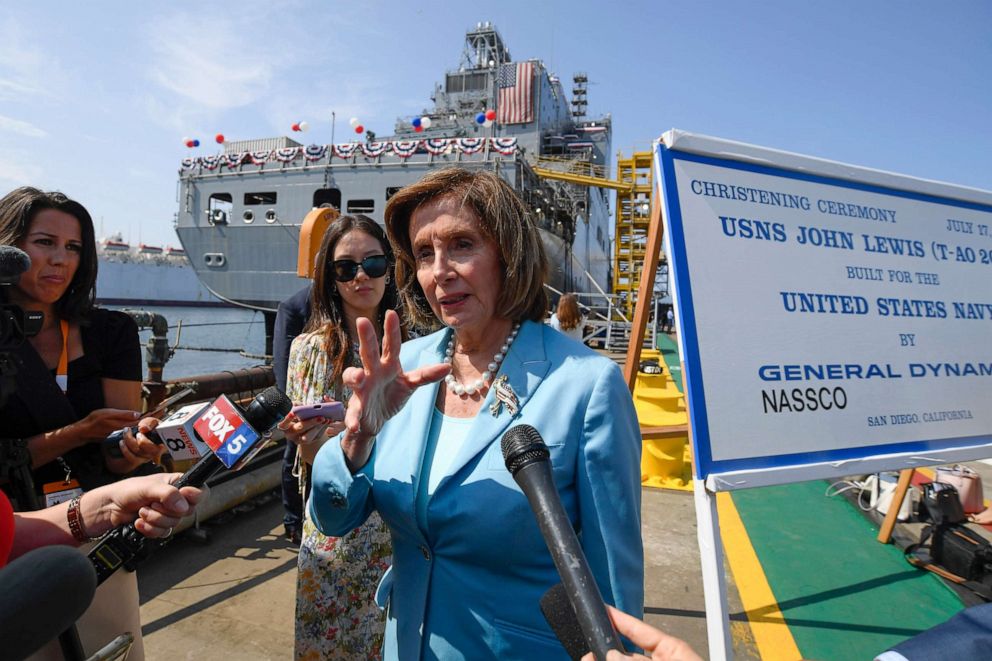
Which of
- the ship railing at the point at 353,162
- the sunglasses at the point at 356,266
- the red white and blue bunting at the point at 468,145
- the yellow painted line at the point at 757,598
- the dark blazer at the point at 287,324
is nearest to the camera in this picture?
the sunglasses at the point at 356,266

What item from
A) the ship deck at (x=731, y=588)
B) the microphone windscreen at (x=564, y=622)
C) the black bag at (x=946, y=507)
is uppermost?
the microphone windscreen at (x=564, y=622)

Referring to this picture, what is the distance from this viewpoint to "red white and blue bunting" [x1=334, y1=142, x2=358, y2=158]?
21.4 meters

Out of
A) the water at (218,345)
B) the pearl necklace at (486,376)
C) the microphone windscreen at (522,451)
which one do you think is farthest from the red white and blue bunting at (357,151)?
the microphone windscreen at (522,451)

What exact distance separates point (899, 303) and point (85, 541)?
122 inches

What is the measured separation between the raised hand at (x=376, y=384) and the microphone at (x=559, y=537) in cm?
33

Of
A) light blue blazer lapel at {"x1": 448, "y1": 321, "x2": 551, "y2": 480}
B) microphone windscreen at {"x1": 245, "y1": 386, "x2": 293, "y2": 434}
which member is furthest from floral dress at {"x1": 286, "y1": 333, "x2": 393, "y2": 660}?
light blue blazer lapel at {"x1": 448, "y1": 321, "x2": 551, "y2": 480}

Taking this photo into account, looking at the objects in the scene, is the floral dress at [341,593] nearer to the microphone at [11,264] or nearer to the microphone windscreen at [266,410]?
the microphone windscreen at [266,410]

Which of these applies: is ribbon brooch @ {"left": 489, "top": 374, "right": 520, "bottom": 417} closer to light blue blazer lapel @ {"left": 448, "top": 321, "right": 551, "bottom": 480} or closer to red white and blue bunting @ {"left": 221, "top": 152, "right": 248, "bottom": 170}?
light blue blazer lapel @ {"left": 448, "top": 321, "right": 551, "bottom": 480}

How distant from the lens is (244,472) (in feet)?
14.4

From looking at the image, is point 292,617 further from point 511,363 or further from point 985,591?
point 985,591

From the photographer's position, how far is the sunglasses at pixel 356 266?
2504 mm

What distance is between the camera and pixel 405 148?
21.0 meters

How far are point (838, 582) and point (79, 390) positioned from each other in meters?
4.50

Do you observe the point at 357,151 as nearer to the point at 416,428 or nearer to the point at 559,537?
the point at 416,428
